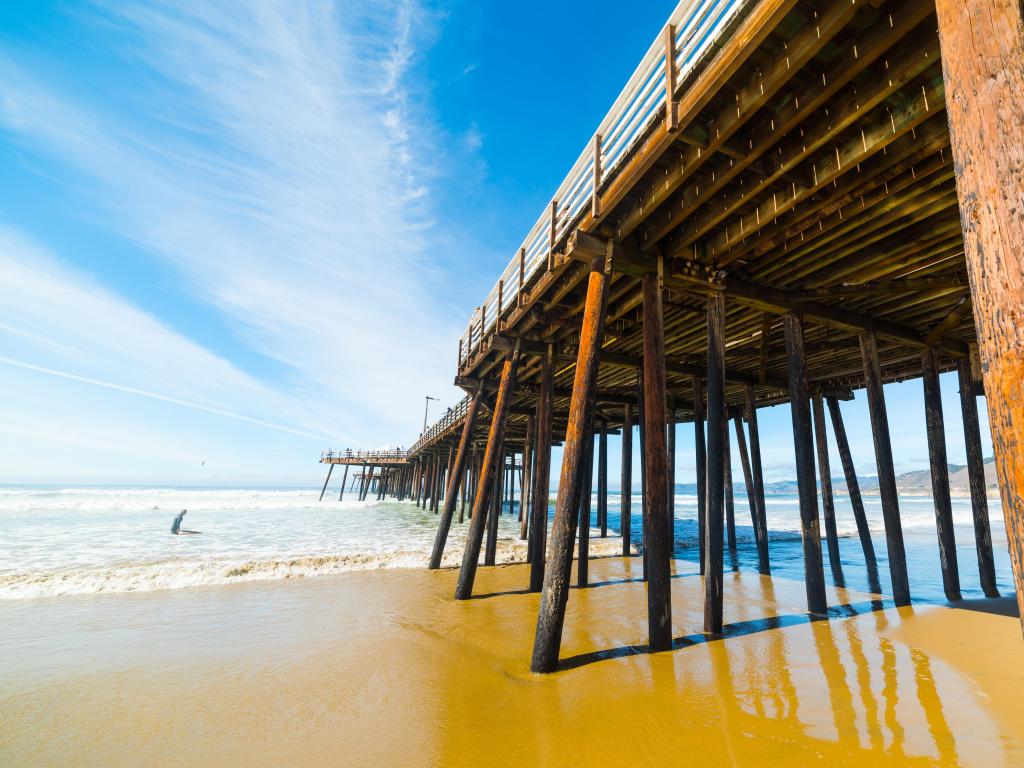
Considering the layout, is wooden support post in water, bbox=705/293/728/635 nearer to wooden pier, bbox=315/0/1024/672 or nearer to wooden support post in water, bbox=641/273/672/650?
wooden pier, bbox=315/0/1024/672

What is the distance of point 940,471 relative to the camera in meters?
7.71

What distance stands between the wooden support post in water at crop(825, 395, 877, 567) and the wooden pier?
0.25 ft

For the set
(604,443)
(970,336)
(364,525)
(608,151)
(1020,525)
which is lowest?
(364,525)

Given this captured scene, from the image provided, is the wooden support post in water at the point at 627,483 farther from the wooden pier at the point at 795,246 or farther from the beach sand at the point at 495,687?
the beach sand at the point at 495,687

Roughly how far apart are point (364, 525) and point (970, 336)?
22.9 m

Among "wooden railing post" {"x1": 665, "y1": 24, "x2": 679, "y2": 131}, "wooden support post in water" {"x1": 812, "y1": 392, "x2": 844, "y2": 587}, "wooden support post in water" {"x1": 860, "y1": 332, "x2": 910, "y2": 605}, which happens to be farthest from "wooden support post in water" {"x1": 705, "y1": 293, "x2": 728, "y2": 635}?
"wooden support post in water" {"x1": 812, "y1": 392, "x2": 844, "y2": 587}

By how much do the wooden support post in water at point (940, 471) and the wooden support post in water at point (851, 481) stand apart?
45.7 inches

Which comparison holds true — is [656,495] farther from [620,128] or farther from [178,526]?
[178,526]

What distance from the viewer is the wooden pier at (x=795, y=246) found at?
6.06ft

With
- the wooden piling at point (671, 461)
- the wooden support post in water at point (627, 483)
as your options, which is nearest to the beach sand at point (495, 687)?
the wooden piling at point (671, 461)

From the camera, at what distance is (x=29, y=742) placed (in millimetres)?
3424

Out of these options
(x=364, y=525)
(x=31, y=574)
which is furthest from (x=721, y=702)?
(x=364, y=525)

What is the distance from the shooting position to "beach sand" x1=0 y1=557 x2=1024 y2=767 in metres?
3.11

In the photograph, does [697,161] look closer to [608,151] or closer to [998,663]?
[608,151]
